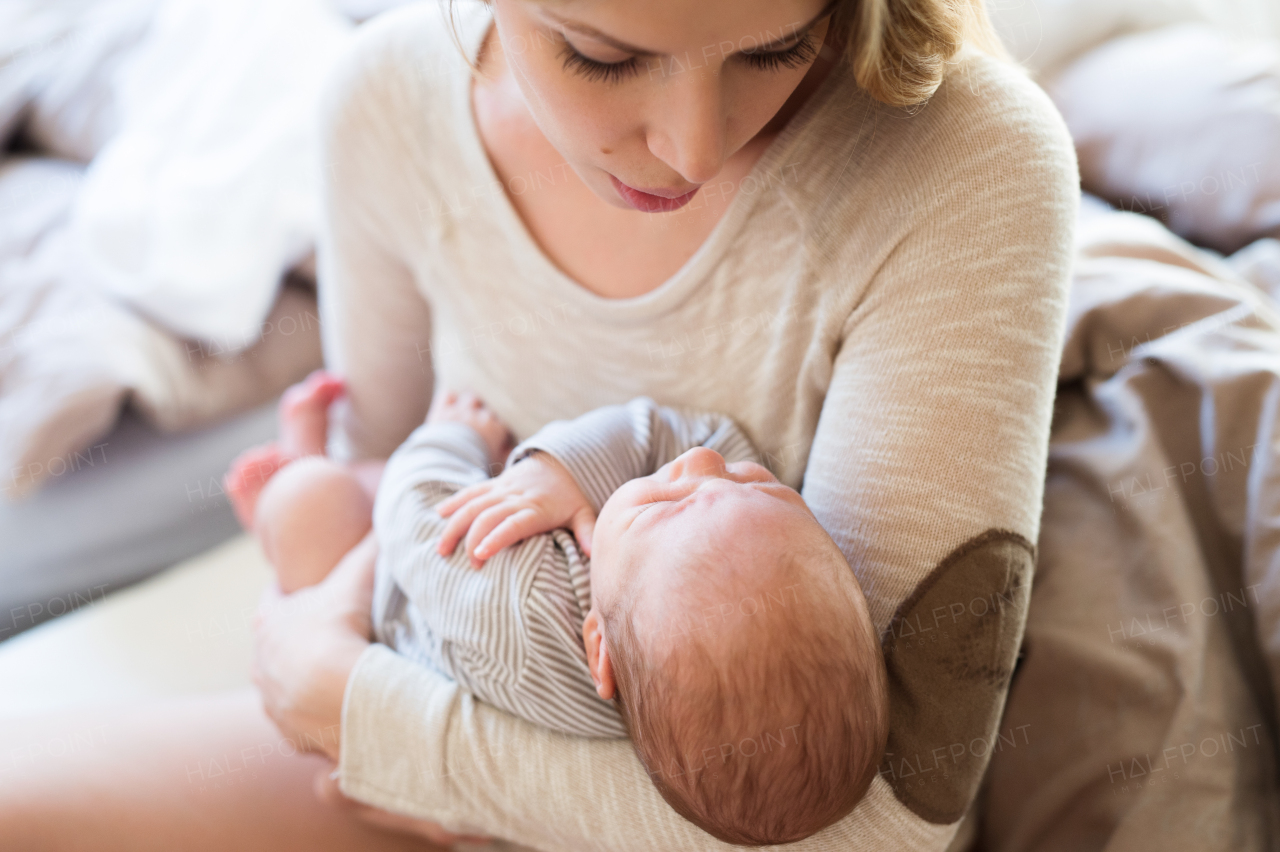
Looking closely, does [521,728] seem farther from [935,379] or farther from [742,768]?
[935,379]

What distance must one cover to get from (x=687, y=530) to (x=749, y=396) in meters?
0.23

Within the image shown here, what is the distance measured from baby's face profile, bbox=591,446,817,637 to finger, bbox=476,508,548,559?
81 mm

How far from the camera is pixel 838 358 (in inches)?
35.1

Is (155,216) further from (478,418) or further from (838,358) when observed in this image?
(838,358)

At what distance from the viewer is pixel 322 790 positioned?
1.00 m

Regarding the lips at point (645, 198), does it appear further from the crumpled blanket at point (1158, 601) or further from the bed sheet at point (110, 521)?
the bed sheet at point (110, 521)

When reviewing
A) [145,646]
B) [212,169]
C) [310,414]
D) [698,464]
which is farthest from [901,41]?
[212,169]

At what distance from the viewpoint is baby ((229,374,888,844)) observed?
30.0 inches

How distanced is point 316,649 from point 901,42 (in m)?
0.89

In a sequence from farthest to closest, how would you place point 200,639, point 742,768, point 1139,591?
point 200,639
point 1139,591
point 742,768

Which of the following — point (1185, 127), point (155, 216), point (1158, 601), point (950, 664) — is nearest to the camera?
point (950, 664)

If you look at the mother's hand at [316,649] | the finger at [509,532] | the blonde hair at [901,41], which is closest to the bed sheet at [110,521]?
the mother's hand at [316,649]

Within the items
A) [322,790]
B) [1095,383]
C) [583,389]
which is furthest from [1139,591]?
[322,790]

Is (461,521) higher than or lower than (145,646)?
higher
